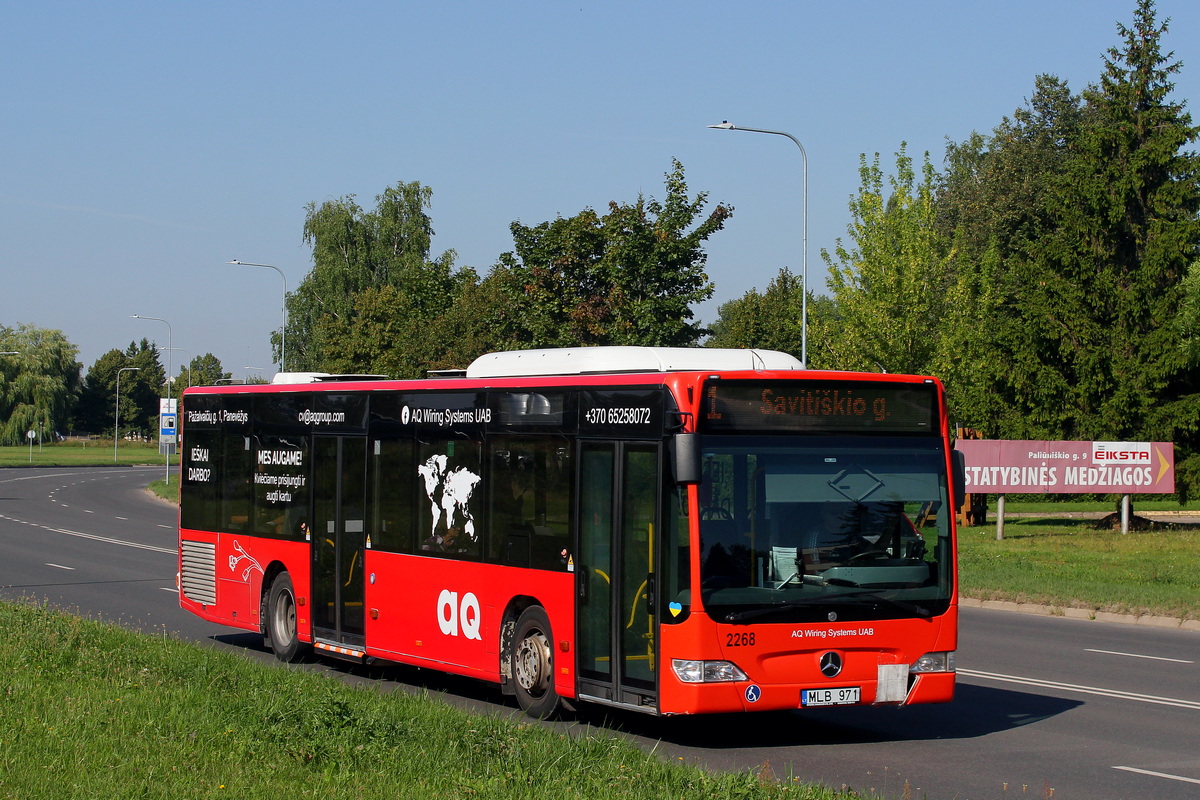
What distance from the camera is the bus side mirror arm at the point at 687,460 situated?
9.01 m

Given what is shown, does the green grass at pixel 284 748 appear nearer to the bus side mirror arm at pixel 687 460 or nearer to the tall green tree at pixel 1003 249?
the bus side mirror arm at pixel 687 460

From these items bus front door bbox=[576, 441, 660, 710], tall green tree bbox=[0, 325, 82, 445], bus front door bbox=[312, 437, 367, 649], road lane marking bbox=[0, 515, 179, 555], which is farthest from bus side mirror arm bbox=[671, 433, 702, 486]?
tall green tree bbox=[0, 325, 82, 445]

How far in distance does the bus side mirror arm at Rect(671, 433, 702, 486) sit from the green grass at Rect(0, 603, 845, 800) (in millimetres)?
1761

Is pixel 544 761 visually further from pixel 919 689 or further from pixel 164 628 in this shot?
pixel 164 628

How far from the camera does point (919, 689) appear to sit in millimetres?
9664

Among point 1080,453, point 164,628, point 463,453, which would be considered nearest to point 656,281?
point 1080,453

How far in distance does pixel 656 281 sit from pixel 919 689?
2466 cm

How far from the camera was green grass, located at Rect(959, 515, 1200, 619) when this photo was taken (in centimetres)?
2022

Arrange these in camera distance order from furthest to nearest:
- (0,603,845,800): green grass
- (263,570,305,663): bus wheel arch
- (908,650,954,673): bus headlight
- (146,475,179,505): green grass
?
(146,475,179,505): green grass, (263,570,305,663): bus wheel arch, (908,650,954,673): bus headlight, (0,603,845,800): green grass

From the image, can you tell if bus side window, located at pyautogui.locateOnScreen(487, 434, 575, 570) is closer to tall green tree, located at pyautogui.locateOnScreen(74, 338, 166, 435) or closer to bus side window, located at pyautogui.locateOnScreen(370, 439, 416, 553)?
bus side window, located at pyautogui.locateOnScreen(370, 439, 416, 553)

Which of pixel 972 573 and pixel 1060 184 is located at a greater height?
pixel 1060 184

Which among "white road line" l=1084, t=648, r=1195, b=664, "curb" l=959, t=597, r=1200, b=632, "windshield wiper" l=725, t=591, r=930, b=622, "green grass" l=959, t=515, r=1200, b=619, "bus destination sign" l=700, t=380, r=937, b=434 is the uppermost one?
"bus destination sign" l=700, t=380, r=937, b=434

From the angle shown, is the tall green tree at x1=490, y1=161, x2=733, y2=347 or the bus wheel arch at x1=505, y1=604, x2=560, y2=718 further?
the tall green tree at x1=490, y1=161, x2=733, y2=347

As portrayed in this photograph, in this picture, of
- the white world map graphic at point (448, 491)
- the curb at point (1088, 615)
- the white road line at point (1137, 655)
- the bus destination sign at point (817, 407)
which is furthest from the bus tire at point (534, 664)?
the curb at point (1088, 615)
